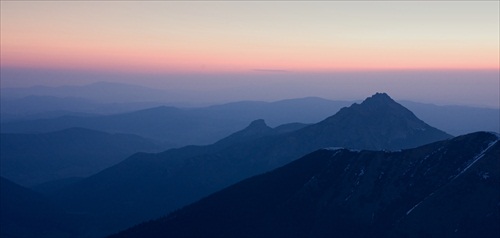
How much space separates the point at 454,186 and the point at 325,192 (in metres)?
40.4

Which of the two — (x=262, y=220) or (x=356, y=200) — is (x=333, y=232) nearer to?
(x=356, y=200)

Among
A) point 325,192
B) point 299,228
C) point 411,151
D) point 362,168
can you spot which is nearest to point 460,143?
point 411,151

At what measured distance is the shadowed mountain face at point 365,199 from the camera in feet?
451

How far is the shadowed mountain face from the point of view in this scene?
137500 mm

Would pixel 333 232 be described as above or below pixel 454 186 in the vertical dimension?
below

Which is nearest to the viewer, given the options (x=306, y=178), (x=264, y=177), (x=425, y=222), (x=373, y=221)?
(x=425, y=222)

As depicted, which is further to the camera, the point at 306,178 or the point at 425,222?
the point at 306,178

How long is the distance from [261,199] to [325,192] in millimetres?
23707

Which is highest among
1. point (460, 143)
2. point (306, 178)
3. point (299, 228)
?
point (460, 143)

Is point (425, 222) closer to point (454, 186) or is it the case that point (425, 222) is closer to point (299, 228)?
point (454, 186)

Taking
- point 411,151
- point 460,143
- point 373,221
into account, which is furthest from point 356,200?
point 460,143

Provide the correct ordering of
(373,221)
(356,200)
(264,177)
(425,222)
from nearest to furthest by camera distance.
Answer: (425,222) < (373,221) < (356,200) < (264,177)

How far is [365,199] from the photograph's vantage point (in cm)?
15762

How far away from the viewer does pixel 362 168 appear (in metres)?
168
